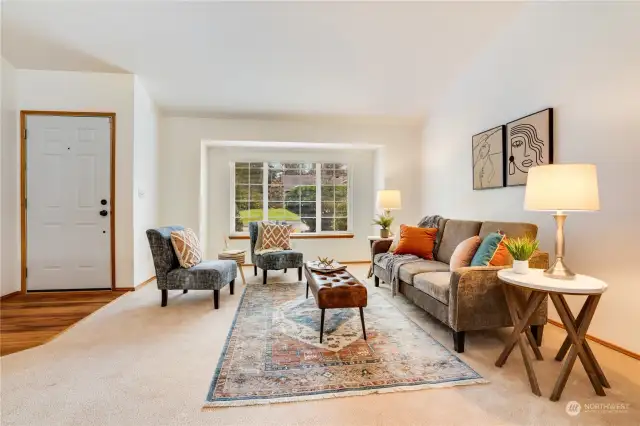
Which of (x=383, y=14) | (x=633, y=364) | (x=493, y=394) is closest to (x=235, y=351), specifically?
(x=493, y=394)

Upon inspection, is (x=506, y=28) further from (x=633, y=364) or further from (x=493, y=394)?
(x=493, y=394)

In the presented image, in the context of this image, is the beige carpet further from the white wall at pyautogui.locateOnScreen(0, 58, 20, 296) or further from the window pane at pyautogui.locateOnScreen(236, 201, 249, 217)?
the window pane at pyautogui.locateOnScreen(236, 201, 249, 217)

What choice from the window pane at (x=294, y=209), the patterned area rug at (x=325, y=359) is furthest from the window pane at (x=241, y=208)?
the patterned area rug at (x=325, y=359)

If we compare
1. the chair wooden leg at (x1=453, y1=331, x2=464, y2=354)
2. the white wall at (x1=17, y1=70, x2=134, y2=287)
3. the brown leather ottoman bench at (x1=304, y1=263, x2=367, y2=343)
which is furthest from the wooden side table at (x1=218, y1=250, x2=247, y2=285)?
the chair wooden leg at (x1=453, y1=331, x2=464, y2=354)

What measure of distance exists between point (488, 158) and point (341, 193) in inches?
104

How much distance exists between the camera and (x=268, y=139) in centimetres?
494

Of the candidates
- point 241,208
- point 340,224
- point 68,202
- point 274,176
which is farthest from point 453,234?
point 68,202

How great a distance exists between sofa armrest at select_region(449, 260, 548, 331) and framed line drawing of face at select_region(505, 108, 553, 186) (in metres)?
1.41

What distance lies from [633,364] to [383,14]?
3.55 meters

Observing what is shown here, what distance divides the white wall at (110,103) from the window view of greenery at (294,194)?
6.37ft

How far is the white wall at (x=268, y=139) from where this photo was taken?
4.77 meters

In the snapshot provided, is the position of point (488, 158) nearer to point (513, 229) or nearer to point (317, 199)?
point (513, 229)

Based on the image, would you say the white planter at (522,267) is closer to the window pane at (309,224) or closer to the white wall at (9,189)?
the window pane at (309,224)

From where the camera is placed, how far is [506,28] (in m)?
3.29
